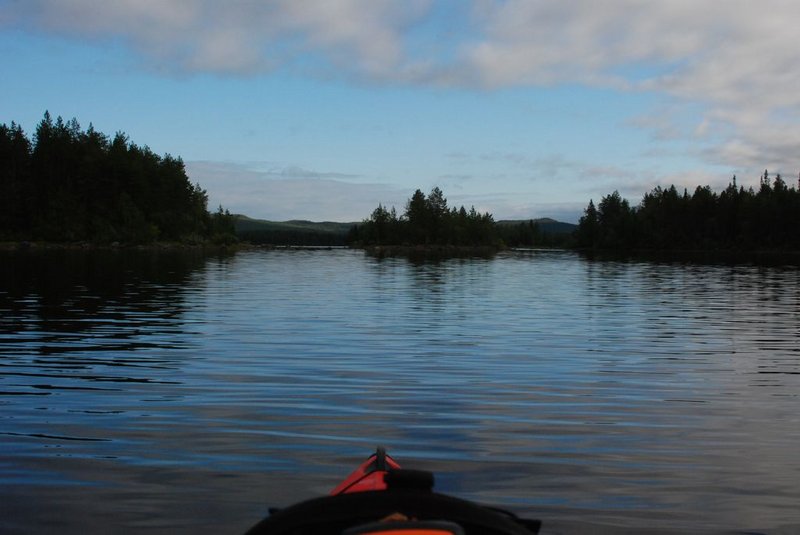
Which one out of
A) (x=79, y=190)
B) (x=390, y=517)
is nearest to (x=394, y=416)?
(x=390, y=517)

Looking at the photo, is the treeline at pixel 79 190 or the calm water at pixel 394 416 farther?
the treeline at pixel 79 190

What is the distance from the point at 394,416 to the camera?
13742 millimetres

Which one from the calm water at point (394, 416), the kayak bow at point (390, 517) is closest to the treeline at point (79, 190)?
the calm water at point (394, 416)

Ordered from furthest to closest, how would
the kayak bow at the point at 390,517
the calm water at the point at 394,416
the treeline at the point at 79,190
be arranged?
the treeline at the point at 79,190 < the calm water at the point at 394,416 < the kayak bow at the point at 390,517

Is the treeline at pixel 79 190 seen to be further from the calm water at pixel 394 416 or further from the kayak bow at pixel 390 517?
the kayak bow at pixel 390 517

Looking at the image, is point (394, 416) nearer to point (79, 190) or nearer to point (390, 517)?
point (390, 517)

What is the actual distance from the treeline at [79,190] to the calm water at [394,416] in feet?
478

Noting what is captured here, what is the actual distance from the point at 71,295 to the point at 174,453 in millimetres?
32054

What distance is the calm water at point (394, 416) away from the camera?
29.4 feet

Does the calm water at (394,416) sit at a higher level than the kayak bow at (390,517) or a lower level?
lower

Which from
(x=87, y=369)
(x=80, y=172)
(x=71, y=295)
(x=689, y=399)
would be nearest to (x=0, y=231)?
(x=80, y=172)

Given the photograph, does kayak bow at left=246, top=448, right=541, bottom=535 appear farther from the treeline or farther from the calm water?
the treeline

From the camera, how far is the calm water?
8.96 meters

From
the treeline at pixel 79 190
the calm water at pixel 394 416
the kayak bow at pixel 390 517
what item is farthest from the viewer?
the treeline at pixel 79 190
